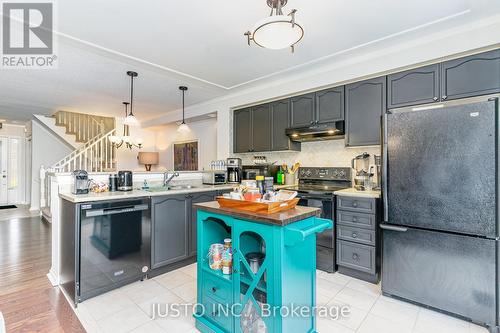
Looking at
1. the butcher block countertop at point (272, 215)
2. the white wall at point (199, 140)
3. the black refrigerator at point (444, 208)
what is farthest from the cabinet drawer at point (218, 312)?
the white wall at point (199, 140)

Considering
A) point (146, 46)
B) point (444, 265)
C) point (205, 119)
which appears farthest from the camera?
point (205, 119)

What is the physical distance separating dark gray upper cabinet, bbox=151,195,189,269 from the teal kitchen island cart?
43.9 inches

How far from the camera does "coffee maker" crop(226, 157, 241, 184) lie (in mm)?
4008

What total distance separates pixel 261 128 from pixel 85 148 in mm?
4212

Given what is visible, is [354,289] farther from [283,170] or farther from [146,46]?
[146,46]

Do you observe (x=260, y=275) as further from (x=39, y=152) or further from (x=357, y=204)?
(x=39, y=152)

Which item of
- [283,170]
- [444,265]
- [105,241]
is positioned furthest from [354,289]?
[105,241]

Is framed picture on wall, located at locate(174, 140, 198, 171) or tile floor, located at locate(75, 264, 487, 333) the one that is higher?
framed picture on wall, located at locate(174, 140, 198, 171)

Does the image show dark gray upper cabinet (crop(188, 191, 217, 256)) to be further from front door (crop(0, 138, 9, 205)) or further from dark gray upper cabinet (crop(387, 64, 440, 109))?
front door (crop(0, 138, 9, 205))

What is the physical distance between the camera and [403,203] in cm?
216

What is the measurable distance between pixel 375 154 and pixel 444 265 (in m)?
1.47

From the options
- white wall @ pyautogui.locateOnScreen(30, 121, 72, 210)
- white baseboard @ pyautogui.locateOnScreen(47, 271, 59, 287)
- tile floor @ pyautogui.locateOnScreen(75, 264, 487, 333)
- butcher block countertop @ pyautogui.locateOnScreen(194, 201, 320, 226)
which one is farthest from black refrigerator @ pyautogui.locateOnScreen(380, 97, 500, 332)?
white wall @ pyautogui.locateOnScreen(30, 121, 72, 210)

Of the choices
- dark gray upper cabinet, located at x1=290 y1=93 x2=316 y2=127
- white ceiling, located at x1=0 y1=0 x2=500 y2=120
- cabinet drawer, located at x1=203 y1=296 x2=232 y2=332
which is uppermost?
white ceiling, located at x1=0 y1=0 x2=500 y2=120

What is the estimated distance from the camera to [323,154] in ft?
11.8
